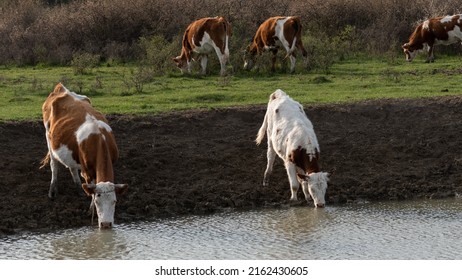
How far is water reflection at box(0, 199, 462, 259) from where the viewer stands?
12258 millimetres

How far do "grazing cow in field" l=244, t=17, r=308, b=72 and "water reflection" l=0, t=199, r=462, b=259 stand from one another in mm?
11308

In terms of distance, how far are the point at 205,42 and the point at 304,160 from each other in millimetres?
11754

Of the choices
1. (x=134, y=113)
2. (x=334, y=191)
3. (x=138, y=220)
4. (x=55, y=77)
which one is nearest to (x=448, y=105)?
(x=334, y=191)

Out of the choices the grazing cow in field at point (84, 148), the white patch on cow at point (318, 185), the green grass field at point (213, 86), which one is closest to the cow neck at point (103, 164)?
the grazing cow in field at point (84, 148)

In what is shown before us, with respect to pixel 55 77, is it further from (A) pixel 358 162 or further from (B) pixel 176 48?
(A) pixel 358 162

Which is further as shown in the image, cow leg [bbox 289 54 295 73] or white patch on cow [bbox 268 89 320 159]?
cow leg [bbox 289 54 295 73]

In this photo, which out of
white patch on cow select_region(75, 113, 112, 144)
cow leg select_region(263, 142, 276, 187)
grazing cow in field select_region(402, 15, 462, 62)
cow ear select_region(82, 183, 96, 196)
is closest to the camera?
cow ear select_region(82, 183, 96, 196)

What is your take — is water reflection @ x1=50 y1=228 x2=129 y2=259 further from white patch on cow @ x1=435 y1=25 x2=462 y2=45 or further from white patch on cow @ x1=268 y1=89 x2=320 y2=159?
white patch on cow @ x1=435 y1=25 x2=462 y2=45

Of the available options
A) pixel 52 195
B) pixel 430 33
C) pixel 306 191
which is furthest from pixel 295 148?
pixel 430 33

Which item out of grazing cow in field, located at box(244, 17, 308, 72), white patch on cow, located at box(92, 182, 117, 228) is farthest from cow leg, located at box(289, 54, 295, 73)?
white patch on cow, located at box(92, 182, 117, 228)

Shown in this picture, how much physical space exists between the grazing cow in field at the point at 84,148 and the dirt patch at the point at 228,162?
66 centimetres

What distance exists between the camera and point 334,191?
51.5 feet

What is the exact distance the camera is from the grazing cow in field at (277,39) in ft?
84.6

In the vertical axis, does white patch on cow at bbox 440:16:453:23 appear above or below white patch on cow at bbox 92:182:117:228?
above
